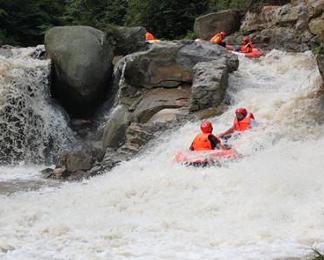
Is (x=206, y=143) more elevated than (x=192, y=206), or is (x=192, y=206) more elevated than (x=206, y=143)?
(x=206, y=143)

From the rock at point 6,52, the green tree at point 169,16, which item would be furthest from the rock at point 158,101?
the green tree at point 169,16

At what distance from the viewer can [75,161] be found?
12289 mm

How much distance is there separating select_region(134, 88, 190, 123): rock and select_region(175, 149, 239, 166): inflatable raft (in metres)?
3.63

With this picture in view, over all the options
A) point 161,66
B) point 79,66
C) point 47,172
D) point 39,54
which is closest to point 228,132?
point 161,66

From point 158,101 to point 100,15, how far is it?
15.2m

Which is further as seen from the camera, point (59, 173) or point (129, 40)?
point (129, 40)

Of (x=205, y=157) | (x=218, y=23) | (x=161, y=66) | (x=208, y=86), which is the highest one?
(x=218, y=23)

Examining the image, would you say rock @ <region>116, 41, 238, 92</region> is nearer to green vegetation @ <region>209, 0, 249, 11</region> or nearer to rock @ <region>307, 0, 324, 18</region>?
rock @ <region>307, 0, 324, 18</region>

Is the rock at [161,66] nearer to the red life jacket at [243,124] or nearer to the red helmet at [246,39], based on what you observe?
the red life jacket at [243,124]

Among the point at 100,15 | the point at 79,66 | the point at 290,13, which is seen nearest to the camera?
the point at 79,66

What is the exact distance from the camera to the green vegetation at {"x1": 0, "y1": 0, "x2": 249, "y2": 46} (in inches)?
996

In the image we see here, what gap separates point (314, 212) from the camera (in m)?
7.56

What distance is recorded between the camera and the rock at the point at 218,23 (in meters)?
21.8

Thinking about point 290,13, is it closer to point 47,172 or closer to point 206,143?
point 206,143
